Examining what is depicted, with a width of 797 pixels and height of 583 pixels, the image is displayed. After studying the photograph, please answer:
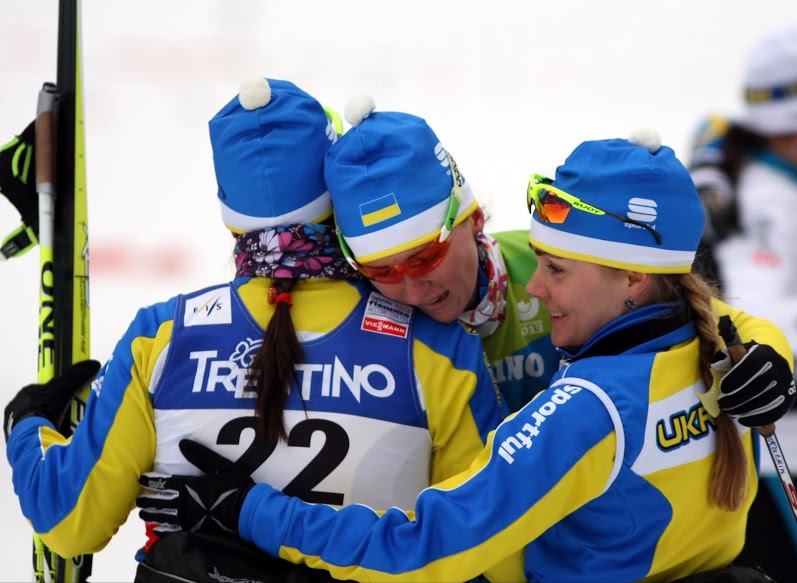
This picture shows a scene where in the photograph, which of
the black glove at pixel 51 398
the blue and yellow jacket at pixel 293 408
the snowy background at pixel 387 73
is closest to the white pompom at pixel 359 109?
the blue and yellow jacket at pixel 293 408

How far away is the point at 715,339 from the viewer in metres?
1.66

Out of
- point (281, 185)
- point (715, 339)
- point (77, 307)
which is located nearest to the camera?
point (715, 339)

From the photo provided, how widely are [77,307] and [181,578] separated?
0.93 metres

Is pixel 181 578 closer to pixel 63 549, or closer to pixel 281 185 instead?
pixel 63 549

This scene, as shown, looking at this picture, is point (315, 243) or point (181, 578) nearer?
point (181, 578)

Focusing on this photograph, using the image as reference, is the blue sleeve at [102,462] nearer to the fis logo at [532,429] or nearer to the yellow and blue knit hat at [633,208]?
the fis logo at [532,429]

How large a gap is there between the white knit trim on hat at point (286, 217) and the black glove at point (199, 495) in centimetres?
41

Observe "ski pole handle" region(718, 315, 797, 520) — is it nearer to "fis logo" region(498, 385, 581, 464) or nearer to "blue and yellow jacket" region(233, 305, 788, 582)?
"blue and yellow jacket" region(233, 305, 788, 582)

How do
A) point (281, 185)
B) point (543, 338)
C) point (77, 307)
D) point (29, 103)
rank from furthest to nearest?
point (29, 103)
point (77, 307)
point (543, 338)
point (281, 185)

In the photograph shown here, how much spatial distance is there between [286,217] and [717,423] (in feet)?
2.77

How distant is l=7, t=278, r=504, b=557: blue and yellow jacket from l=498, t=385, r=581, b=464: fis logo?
0.23 meters

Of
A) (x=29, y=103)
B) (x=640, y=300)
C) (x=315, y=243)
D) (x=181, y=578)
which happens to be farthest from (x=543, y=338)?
(x=29, y=103)

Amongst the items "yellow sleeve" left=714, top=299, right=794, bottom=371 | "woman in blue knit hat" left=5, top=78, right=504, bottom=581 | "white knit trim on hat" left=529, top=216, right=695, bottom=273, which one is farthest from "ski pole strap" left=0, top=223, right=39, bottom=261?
"yellow sleeve" left=714, top=299, right=794, bottom=371

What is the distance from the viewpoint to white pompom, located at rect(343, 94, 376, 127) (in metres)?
1.80
